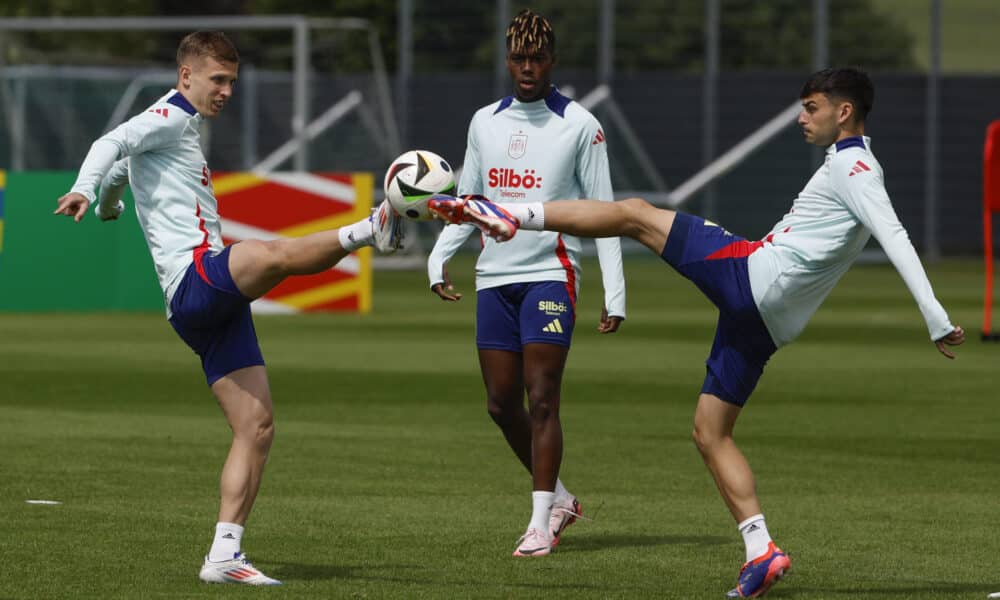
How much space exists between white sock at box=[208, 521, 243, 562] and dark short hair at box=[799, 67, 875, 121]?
2872 millimetres

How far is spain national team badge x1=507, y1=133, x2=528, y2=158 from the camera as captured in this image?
9133mm

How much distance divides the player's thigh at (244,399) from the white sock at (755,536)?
6.48 feet

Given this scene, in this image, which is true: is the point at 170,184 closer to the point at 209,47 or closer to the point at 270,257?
the point at 209,47

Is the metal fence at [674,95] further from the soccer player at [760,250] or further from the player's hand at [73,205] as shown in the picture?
the player's hand at [73,205]

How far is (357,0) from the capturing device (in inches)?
2196

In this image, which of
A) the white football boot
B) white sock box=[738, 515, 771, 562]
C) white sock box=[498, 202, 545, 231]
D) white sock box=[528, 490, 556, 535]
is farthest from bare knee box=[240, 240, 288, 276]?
white sock box=[738, 515, 771, 562]

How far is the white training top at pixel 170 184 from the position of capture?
7.96m

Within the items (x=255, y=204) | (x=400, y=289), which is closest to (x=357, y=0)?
(x=400, y=289)

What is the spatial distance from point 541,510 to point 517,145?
5.61 feet

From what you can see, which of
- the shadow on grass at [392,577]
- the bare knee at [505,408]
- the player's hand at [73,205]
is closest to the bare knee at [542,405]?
the bare knee at [505,408]

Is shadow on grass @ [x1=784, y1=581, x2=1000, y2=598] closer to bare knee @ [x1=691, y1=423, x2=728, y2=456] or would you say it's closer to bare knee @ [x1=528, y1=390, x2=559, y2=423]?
bare knee @ [x1=691, y1=423, x2=728, y2=456]

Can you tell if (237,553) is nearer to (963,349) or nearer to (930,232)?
(963,349)

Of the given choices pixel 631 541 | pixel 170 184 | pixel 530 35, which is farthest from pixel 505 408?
pixel 170 184

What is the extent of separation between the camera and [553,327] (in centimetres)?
902
